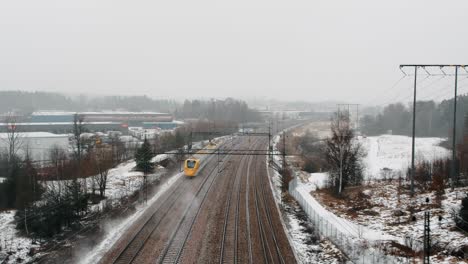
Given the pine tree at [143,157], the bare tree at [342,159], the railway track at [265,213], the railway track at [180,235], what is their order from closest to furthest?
the railway track at [180,235], the railway track at [265,213], the bare tree at [342,159], the pine tree at [143,157]

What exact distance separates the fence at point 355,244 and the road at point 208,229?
218cm

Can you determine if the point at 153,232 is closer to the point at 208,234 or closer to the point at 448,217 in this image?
the point at 208,234

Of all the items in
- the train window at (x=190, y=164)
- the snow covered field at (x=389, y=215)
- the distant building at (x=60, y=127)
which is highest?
the distant building at (x=60, y=127)

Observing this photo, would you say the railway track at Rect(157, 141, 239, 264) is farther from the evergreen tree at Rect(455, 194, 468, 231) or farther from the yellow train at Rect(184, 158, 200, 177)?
the evergreen tree at Rect(455, 194, 468, 231)

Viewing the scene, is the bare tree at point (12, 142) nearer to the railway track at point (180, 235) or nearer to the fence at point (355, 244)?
the railway track at point (180, 235)

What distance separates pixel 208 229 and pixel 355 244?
7011 millimetres

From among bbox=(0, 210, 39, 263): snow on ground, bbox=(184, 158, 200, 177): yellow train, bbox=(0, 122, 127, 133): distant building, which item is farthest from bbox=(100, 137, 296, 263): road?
bbox=(0, 122, 127, 133): distant building

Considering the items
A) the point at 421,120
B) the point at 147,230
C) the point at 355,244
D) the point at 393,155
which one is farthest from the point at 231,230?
the point at 421,120

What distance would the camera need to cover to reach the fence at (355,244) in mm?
15109

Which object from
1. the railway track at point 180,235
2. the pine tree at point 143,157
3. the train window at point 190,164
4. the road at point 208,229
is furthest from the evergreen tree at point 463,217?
the pine tree at point 143,157

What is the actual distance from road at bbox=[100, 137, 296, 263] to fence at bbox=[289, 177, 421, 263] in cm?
218

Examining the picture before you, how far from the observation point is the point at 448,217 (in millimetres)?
18172

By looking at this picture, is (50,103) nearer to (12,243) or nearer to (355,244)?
(12,243)

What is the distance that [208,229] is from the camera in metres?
19.9
